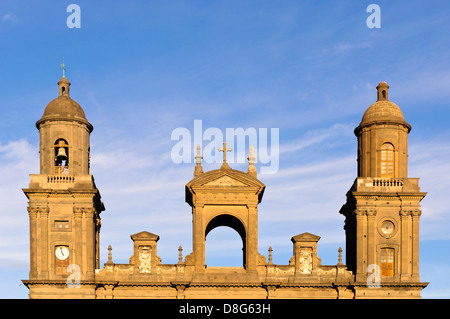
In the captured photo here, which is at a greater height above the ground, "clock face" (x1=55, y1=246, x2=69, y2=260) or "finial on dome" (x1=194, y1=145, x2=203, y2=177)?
"finial on dome" (x1=194, y1=145, x2=203, y2=177)

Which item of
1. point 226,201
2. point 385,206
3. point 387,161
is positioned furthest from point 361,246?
point 226,201

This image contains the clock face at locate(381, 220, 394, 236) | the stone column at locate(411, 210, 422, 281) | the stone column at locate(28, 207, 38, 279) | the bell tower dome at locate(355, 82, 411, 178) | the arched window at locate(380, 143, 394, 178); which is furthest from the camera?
the arched window at locate(380, 143, 394, 178)

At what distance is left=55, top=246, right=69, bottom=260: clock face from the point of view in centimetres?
4859

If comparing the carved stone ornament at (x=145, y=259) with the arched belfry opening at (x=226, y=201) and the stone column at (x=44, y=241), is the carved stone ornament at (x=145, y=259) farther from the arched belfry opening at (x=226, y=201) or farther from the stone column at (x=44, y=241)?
the stone column at (x=44, y=241)

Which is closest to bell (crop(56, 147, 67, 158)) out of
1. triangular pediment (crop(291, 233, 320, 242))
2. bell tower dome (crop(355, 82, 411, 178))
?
triangular pediment (crop(291, 233, 320, 242))

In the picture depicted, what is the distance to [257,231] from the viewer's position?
49.8 meters

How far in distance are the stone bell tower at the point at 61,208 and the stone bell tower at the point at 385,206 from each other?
60.7 ft

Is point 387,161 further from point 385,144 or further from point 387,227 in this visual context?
point 387,227

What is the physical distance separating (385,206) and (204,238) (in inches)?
504

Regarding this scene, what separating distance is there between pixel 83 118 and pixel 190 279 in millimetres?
13805

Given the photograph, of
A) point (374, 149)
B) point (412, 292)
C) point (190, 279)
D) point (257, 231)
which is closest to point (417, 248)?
point (412, 292)

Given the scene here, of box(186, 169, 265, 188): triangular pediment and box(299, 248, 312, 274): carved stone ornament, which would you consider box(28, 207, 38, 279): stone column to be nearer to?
box(186, 169, 265, 188): triangular pediment

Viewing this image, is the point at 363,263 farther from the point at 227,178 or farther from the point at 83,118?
the point at 83,118
